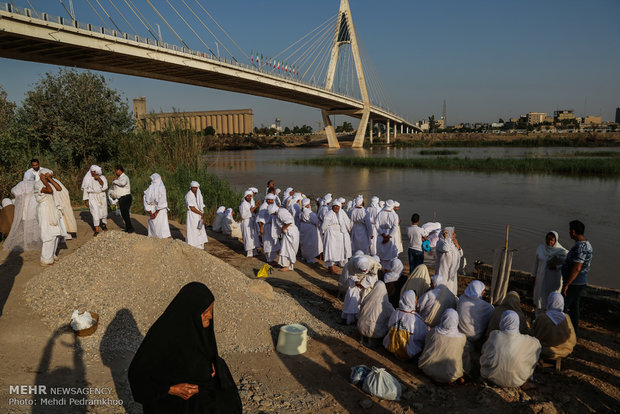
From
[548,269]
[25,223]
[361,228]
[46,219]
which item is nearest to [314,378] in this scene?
[548,269]

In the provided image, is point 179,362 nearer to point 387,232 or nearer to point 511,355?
point 511,355

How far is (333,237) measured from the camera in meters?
7.12

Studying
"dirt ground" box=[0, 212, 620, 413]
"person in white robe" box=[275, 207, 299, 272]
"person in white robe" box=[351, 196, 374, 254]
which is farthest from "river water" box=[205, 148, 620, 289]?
"dirt ground" box=[0, 212, 620, 413]

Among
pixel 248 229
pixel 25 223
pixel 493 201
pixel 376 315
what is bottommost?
pixel 493 201

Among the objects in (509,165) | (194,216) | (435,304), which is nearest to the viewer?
(435,304)

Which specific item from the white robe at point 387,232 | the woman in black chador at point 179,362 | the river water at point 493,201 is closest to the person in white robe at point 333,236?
the white robe at point 387,232

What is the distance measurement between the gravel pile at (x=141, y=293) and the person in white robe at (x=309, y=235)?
9.25ft

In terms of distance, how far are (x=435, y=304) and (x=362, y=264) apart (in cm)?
90

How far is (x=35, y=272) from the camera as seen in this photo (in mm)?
5094

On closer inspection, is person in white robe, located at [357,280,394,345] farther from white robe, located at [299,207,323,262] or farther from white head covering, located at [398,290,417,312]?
white robe, located at [299,207,323,262]

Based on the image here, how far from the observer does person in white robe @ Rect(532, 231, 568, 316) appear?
4.75 meters

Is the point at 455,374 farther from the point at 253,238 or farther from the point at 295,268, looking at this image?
the point at 253,238

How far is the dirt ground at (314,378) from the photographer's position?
3.06m

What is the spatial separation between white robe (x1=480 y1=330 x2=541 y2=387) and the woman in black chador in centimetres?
253
